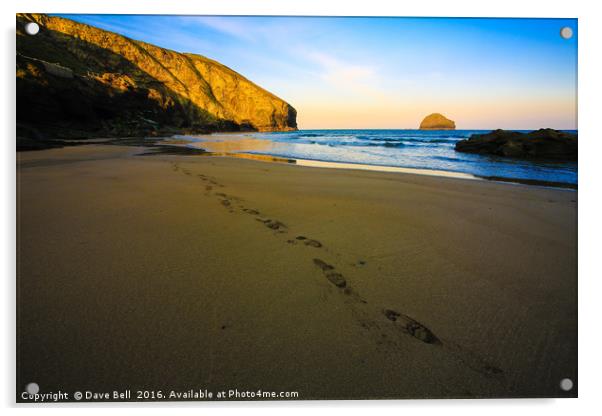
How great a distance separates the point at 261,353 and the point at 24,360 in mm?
1075

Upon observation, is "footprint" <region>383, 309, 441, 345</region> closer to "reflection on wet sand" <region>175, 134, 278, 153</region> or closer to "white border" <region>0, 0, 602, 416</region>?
"white border" <region>0, 0, 602, 416</region>

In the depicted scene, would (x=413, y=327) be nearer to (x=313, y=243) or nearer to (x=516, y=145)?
(x=313, y=243)

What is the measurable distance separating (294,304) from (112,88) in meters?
30.4

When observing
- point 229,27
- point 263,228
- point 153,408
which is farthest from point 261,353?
point 229,27

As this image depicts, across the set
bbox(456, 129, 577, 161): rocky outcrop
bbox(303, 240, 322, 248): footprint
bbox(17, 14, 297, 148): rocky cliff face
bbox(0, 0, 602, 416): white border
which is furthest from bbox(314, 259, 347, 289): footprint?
bbox(456, 129, 577, 161): rocky outcrop

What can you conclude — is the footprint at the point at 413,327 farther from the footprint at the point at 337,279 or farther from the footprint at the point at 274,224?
the footprint at the point at 274,224

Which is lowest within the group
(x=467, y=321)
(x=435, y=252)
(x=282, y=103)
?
(x=467, y=321)

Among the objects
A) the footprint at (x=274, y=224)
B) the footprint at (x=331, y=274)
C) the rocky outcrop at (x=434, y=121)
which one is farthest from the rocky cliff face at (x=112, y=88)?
the rocky outcrop at (x=434, y=121)

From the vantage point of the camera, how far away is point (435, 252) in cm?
208

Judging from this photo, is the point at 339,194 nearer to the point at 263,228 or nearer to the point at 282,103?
the point at 263,228

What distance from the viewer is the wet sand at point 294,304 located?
1180 millimetres

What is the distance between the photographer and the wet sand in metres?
1.18

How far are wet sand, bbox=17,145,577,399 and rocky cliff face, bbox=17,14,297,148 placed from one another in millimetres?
1494
